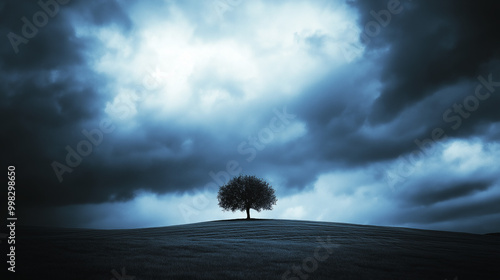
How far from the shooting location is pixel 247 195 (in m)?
63.2

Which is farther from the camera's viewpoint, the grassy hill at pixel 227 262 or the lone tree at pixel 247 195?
the lone tree at pixel 247 195

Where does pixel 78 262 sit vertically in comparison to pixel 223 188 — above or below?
below

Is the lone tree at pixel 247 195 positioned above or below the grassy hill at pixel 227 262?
above

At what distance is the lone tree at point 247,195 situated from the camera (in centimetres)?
6306

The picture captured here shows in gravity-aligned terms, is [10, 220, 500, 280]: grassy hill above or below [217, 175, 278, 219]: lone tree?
below

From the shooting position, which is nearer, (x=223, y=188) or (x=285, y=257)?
(x=285, y=257)

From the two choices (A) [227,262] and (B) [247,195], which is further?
(B) [247,195]

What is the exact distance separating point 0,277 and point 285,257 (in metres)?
14.8

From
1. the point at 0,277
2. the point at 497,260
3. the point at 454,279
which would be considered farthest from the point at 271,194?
the point at 0,277

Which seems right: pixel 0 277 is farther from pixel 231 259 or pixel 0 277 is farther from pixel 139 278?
pixel 231 259

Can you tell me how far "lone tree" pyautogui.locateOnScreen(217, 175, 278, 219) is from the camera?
63.1 meters

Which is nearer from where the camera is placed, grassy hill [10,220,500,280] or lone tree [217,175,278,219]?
grassy hill [10,220,500,280]

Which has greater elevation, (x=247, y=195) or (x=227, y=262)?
(x=247, y=195)

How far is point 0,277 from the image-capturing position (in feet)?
39.3
